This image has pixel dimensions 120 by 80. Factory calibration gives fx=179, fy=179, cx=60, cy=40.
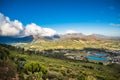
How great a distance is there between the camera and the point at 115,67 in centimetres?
14275

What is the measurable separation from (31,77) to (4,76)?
9.15 m

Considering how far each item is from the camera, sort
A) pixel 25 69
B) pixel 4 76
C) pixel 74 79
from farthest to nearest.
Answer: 1. pixel 74 79
2. pixel 25 69
3. pixel 4 76

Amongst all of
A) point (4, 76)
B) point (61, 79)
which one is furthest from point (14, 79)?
point (61, 79)

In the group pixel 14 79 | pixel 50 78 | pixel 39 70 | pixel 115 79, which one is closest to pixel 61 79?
pixel 50 78

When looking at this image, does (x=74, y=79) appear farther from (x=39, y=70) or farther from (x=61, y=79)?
(x=39, y=70)

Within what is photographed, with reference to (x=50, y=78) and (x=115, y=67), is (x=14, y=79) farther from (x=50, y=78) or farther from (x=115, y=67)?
(x=115, y=67)

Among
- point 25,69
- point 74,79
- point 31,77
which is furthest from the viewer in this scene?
point 74,79

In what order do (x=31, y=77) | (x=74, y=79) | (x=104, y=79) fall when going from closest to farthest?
1. (x=31, y=77)
2. (x=74, y=79)
3. (x=104, y=79)

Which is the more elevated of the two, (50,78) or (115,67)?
(50,78)

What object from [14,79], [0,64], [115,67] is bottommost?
[115,67]

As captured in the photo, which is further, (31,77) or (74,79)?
(74,79)

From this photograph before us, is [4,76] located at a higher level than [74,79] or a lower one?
higher

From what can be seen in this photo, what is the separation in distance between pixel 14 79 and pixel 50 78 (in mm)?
18139

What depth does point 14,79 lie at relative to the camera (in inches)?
1966
